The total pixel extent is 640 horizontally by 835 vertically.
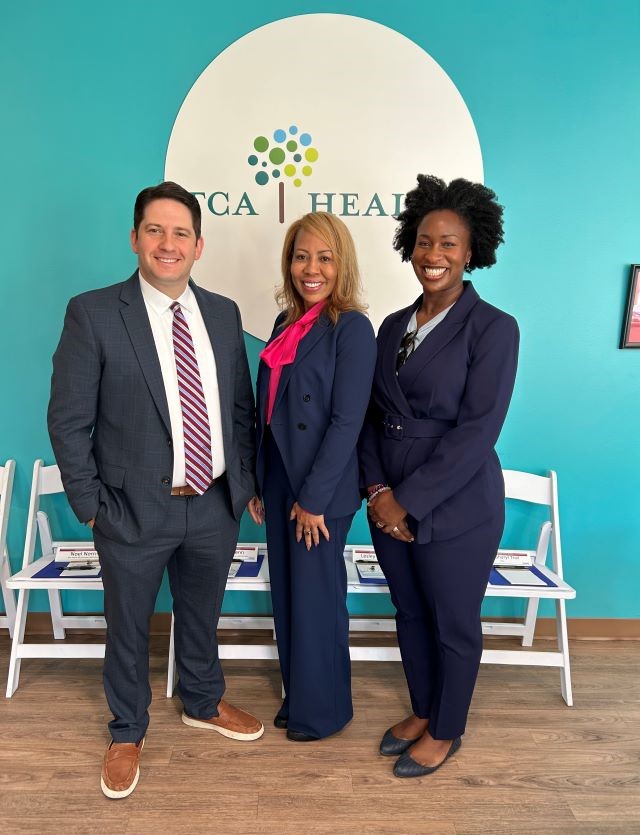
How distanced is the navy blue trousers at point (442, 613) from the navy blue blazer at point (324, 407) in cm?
31

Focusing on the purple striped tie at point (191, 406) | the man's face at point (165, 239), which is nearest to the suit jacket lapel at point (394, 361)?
the purple striped tie at point (191, 406)

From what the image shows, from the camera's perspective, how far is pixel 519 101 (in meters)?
2.46

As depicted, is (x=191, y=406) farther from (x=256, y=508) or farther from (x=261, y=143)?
(x=261, y=143)

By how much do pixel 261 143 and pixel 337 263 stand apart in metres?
0.92

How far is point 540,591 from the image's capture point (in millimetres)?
2295

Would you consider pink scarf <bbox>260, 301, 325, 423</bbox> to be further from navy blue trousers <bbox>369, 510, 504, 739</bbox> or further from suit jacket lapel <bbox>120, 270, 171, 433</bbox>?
navy blue trousers <bbox>369, 510, 504, 739</bbox>

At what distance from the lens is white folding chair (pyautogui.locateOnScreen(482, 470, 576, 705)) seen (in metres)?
2.31

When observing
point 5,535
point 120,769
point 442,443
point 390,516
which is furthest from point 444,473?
point 5,535

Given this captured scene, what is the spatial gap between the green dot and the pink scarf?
0.96 metres

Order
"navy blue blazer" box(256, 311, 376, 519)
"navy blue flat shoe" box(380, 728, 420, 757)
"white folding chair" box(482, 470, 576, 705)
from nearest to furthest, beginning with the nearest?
"navy blue blazer" box(256, 311, 376, 519) → "navy blue flat shoe" box(380, 728, 420, 757) → "white folding chair" box(482, 470, 576, 705)

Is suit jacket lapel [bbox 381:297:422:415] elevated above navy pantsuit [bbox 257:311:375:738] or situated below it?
above

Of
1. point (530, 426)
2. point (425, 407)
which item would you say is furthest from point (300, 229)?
point (530, 426)

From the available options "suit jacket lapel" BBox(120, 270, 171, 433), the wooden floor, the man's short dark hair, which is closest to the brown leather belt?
"suit jacket lapel" BBox(120, 270, 171, 433)

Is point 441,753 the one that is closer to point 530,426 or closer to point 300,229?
point 530,426
